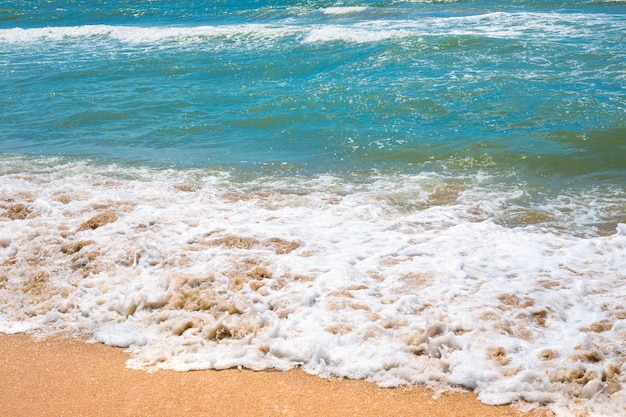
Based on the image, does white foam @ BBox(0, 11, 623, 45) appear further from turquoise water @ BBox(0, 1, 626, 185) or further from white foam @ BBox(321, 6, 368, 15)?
turquoise water @ BBox(0, 1, 626, 185)

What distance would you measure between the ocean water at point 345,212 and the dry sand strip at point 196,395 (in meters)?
0.14

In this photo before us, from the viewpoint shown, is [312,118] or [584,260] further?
[312,118]

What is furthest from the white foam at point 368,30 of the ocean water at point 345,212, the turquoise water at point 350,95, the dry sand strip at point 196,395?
the dry sand strip at point 196,395

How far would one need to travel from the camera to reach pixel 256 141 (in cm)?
1019

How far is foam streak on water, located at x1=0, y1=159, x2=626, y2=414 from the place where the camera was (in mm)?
4133

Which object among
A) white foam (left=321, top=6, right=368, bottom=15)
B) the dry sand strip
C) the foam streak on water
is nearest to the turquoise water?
the foam streak on water

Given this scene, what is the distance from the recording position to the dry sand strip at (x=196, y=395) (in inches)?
147

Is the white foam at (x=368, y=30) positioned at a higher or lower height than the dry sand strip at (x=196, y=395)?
higher

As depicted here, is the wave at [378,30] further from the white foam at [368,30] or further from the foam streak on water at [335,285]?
the foam streak on water at [335,285]

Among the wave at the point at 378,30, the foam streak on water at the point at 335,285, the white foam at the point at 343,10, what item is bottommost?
the foam streak on water at the point at 335,285

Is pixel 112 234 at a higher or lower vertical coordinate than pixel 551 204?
higher

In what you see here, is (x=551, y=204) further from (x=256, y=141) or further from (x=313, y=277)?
(x=256, y=141)

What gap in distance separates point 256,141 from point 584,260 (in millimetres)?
6089

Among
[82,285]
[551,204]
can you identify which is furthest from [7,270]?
[551,204]
